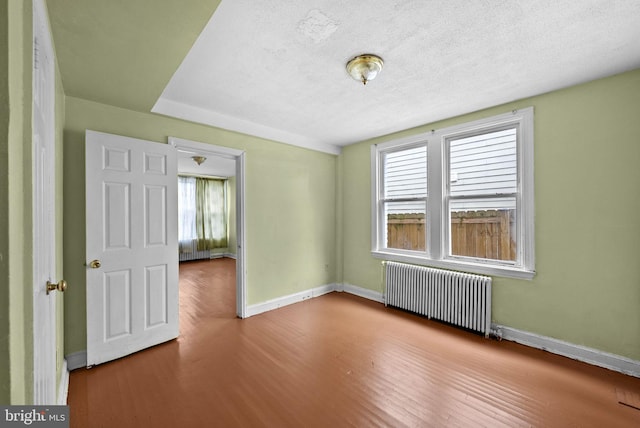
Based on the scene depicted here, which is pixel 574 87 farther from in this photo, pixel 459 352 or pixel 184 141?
pixel 184 141

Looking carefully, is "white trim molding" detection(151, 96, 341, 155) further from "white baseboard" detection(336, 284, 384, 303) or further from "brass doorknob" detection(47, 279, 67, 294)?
"white baseboard" detection(336, 284, 384, 303)

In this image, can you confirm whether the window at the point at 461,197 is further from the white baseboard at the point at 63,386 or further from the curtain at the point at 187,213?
the curtain at the point at 187,213

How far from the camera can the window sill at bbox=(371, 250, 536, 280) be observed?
9.40 ft

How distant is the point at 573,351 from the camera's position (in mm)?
2568

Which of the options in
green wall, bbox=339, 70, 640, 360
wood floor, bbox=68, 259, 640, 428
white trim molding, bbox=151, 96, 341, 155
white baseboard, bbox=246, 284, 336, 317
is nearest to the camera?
wood floor, bbox=68, 259, 640, 428

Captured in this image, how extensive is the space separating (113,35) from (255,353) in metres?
2.72

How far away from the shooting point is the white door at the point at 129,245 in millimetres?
2410

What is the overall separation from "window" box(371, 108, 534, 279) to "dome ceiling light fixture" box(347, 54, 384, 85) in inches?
67.9

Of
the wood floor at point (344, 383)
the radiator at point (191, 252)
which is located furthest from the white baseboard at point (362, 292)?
the radiator at point (191, 252)

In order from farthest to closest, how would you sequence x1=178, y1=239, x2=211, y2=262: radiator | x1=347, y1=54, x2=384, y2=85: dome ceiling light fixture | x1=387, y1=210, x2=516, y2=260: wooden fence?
x1=178, y1=239, x2=211, y2=262: radiator → x1=387, y1=210, x2=516, y2=260: wooden fence → x1=347, y1=54, x2=384, y2=85: dome ceiling light fixture

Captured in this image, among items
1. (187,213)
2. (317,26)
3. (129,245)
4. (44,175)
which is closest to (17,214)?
(44,175)

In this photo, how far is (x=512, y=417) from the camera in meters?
1.82

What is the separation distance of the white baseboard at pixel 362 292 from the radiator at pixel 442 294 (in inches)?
10.0
